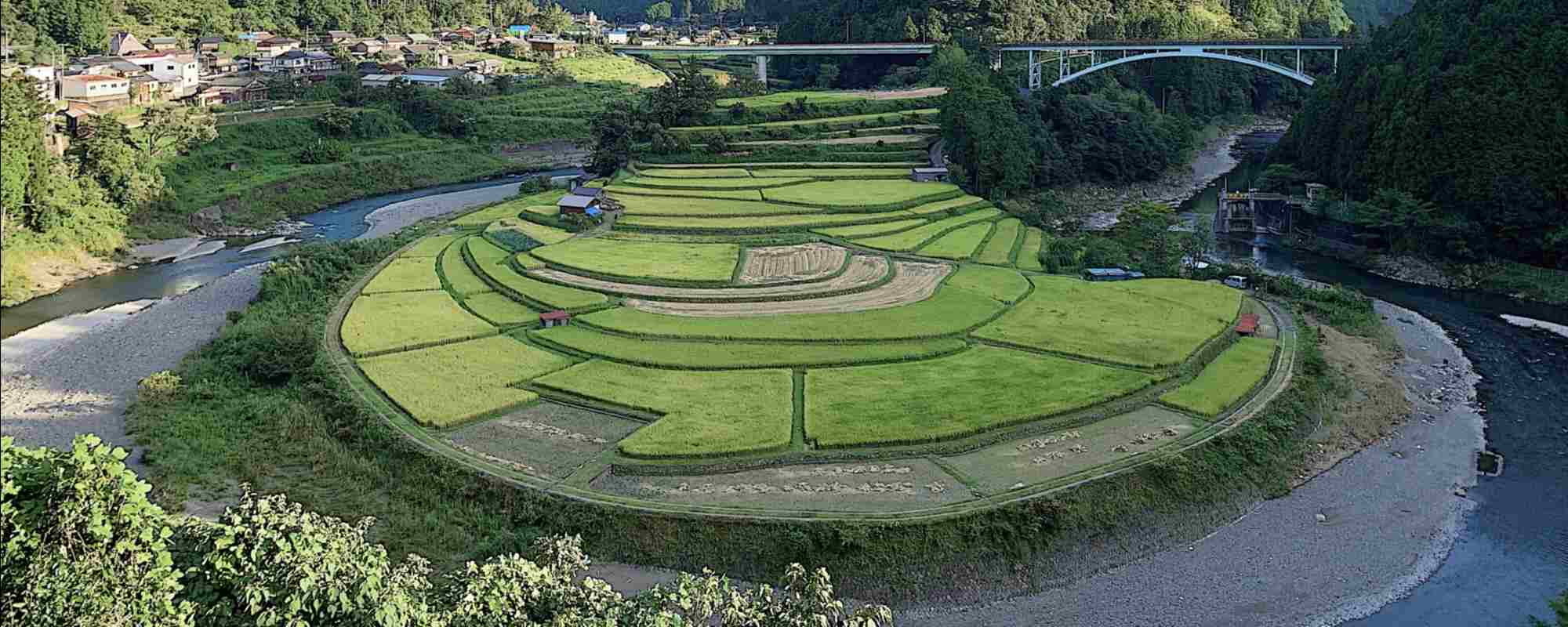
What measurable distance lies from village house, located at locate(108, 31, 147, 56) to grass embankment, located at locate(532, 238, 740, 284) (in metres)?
48.6

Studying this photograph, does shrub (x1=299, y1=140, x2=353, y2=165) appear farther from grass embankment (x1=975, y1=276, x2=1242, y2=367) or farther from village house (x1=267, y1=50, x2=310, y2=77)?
grass embankment (x1=975, y1=276, x2=1242, y2=367)

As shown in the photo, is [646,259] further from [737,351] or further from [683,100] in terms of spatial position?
[683,100]

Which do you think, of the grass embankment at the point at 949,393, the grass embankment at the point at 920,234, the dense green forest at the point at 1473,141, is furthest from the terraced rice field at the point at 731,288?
the dense green forest at the point at 1473,141

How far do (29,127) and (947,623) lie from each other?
31.8m

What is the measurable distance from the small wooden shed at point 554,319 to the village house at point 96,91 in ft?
112

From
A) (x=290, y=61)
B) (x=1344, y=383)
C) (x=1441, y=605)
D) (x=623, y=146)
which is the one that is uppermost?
(x=290, y=61)

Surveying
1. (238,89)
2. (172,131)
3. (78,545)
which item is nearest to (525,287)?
(78,545)

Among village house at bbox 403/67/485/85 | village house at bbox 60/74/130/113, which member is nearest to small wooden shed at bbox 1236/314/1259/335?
village house at bbox 60/74/130/113

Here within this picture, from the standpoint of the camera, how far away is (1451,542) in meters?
26.3

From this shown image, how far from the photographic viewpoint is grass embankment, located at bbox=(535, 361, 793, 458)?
27469 millimetres

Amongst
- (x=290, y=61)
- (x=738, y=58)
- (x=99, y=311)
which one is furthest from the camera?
(x=738, y=58)

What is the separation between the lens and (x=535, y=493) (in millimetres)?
25734

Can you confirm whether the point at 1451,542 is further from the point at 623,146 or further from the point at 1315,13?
the point at 1315,13


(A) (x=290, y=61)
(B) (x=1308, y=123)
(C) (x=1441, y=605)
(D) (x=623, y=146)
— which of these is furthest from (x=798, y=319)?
(A) (x=290, y=61)
